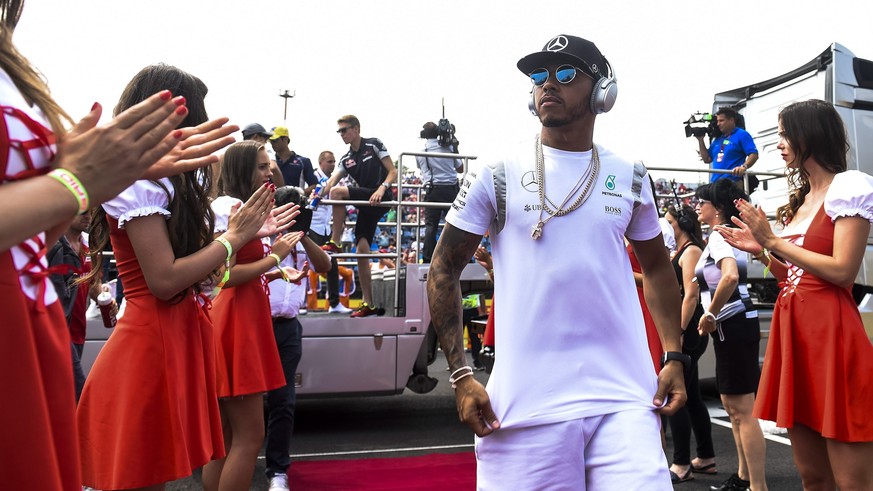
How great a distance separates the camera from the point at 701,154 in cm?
1101

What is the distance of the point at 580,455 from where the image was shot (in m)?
2.30

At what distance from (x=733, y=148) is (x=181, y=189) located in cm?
828

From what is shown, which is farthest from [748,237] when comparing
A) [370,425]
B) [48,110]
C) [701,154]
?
[701,154]

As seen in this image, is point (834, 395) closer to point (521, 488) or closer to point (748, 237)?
point (748, 237)

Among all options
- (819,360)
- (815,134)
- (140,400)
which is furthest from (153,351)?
(815,134)

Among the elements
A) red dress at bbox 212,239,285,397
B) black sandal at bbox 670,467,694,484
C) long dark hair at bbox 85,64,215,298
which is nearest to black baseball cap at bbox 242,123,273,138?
red dress at bbox 212,239,285,397

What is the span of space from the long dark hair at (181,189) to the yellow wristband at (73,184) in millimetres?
1286

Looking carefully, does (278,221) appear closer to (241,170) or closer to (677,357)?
(241,170)

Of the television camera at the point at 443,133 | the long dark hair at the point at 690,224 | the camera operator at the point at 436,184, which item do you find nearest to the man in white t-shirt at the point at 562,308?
the long dark hair at the point at 690,224

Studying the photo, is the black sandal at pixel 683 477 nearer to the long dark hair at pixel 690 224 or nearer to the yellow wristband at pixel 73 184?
the long dark hair at pixel 690 224

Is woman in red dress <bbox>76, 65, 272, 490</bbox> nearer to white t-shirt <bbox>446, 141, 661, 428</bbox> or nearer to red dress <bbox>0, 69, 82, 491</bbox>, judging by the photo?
white t-shirt <bbox>446, 141, 661, 428</bbox>

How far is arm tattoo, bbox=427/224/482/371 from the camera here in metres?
2.52

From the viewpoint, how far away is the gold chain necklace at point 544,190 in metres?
2.41

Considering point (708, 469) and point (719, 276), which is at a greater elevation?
point (719, 276)
